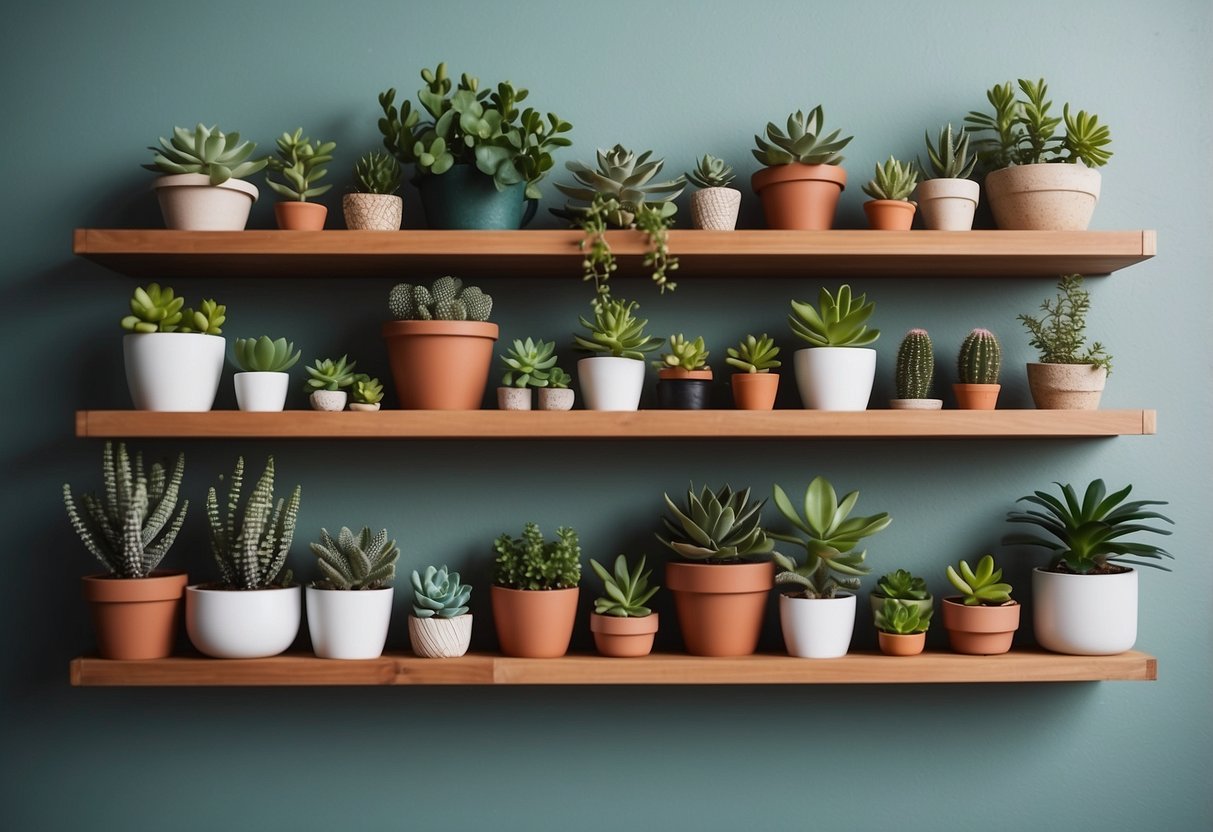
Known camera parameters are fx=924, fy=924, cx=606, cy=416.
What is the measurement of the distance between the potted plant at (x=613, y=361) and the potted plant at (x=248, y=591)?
553mm

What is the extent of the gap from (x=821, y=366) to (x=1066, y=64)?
0.84 metres

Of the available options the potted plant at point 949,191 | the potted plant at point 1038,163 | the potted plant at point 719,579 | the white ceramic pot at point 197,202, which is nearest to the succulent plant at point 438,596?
the potted plant at point 719,579

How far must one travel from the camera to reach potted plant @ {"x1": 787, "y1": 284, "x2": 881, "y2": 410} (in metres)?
1.66

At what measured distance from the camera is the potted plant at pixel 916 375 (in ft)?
5.53

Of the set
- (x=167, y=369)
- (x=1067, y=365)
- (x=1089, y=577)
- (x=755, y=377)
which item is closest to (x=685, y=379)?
(x=755, y=377)

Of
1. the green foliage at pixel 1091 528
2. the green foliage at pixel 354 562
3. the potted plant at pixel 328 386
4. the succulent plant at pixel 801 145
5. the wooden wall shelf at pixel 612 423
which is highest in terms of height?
the succulent plant at pixel 801 145

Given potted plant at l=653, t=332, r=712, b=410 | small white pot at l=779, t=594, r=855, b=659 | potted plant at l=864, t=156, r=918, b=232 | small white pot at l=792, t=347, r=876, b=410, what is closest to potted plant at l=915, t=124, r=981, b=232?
potted plant at l=864, t=156, r=918, b=232

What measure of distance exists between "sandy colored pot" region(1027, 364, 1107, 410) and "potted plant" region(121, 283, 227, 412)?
1.51m

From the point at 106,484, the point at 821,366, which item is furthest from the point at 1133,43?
the point at 106,484

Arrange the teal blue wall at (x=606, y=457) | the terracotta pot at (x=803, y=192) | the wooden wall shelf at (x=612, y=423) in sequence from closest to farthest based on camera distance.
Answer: the wooden wall shelf at (x=612, y=423)
the terracotta pot at (x=803, y=192)
the teal blue wall at (x=606, y=457)

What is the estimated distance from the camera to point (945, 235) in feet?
5.37

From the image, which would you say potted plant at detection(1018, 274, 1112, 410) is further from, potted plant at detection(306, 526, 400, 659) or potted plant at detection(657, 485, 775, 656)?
potted plant at detection(306, 526, 400, 659)

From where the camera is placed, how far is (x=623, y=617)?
1.66 metres

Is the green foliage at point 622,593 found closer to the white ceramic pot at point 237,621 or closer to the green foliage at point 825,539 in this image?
the green foliage at point 825,539
